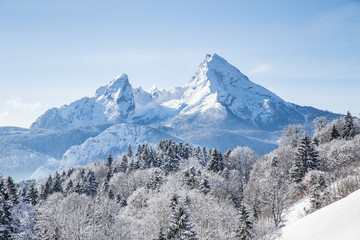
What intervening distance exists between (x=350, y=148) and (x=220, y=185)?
31.6 meters

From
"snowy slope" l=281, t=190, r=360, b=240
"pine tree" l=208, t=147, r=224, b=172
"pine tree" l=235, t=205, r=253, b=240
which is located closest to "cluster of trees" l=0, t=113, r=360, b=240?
"pine tree" l=208, t=147, r=224, b=172

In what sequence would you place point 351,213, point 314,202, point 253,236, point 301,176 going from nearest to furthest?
1. point 351,213
2. point 253,236
3. point 314,202
4. point 301,176

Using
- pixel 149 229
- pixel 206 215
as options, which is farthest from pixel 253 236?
pixel 149 229

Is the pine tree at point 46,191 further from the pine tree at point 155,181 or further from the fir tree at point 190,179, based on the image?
the fir tree at point 190,179

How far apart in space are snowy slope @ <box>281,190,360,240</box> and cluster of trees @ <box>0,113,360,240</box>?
24.0 ft

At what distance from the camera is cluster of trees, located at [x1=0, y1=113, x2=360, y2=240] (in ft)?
109

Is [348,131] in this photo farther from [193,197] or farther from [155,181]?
[155,181]

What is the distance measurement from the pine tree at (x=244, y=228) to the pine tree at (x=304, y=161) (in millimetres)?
31116

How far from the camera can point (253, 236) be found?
31828 millimetres

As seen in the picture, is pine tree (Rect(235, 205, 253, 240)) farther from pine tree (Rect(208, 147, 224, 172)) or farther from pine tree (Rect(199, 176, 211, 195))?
pine tree (Rect(208, 147, 224, 172))

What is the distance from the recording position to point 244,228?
105ft

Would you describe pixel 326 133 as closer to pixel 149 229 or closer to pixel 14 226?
pixel 149 229

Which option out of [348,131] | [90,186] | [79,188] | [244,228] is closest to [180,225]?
[244,228]

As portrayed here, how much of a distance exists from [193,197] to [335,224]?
3822 cm
